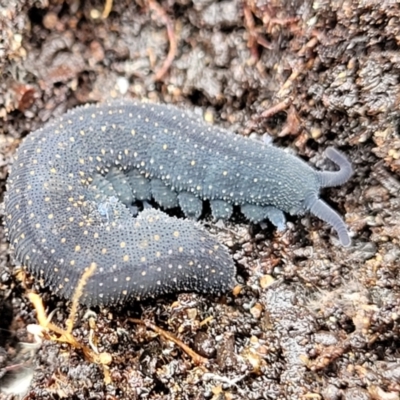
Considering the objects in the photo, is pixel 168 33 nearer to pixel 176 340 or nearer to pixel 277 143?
pixel 277 143

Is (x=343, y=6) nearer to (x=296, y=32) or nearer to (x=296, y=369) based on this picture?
(x=296, y=32)

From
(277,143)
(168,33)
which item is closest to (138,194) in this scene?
(277,143)

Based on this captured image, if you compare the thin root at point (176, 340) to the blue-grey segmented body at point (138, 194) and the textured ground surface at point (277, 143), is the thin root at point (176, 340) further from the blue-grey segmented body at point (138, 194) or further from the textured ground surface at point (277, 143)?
the blue-grey segmented body at point (138, 194)

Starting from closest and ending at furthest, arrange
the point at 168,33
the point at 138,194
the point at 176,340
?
the point at 176,340 → the point at 138,194 → the point at 168,33

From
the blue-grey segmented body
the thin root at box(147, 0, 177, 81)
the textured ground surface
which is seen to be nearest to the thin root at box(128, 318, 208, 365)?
the textured ground surface

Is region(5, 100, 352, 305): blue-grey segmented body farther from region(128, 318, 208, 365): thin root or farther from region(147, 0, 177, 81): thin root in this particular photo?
region(147, 0, 177, 81): thin root

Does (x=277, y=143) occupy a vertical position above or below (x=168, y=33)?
below

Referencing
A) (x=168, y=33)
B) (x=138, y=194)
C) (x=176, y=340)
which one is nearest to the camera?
(x=176, y=340)
